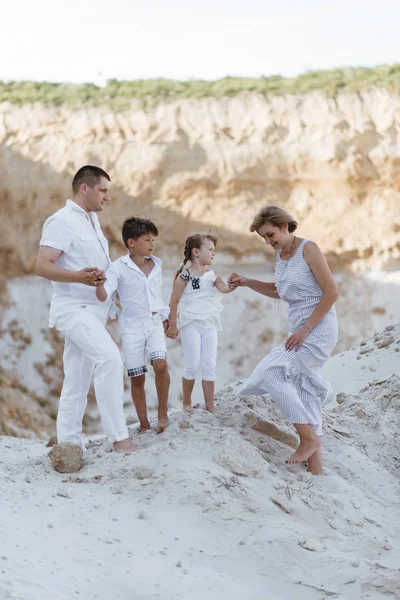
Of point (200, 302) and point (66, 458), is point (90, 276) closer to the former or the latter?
point (66, 458)

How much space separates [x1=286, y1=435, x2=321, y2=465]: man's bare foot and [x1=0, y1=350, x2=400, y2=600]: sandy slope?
8 cm

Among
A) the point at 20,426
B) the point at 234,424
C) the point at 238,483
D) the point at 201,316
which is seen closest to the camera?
the point at 238,483

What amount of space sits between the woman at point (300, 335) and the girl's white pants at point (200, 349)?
1.04 meters

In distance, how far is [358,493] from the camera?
4.57 metres

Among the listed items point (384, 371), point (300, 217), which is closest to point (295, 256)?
point (384, 371)

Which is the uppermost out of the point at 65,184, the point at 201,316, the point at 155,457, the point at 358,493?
the point at 65,184

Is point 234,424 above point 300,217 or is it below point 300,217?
below

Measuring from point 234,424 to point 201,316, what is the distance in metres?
1.01

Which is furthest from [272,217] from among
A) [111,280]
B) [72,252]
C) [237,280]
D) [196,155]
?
[196,155]

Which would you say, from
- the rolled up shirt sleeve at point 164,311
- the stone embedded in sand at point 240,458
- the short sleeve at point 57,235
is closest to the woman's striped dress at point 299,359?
the stone embedded in sand at point 240,458

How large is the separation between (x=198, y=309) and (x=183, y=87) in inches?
463

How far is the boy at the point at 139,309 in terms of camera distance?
16.1 feet

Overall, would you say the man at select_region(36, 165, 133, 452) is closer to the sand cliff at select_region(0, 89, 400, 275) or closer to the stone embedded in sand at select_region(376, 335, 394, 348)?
the stone embedded in sand at select_region(376, 335, 394, 348)

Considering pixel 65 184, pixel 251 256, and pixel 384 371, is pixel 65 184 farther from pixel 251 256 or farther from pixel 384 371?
pixel 384 371
